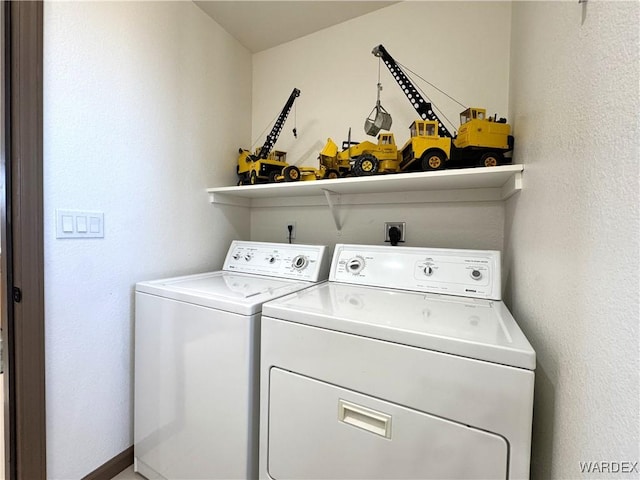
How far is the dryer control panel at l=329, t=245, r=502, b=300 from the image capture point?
1.16 meters

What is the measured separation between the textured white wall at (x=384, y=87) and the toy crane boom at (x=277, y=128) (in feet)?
0.29

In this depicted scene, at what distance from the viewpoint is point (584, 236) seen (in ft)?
1.73

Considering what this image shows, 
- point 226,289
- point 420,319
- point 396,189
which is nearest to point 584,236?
point 420,319

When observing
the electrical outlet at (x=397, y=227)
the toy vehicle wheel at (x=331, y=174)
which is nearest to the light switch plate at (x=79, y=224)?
the toy vehicle wheel at (x=331, y=174)

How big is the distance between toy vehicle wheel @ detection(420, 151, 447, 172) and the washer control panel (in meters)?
0.65

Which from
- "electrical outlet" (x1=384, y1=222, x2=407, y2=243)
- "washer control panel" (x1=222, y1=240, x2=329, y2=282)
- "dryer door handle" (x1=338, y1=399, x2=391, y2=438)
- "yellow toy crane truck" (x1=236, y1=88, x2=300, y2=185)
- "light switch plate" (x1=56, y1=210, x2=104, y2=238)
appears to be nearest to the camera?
"dryer door handle" (x1=338, y1=399, x2=391, y2=438)

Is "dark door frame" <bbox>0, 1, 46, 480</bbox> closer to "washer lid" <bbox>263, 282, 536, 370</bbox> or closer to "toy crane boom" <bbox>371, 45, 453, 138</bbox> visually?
"washer lid" <bbox>263, 282, 536, 370</bbox>

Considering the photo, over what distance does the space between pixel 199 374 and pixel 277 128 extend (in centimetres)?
154

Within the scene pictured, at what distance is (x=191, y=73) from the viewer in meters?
1.63

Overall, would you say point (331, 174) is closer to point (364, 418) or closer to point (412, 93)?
point (412, 93)

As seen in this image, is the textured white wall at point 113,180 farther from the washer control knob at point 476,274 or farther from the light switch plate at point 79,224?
the washer control knob at point 476,274

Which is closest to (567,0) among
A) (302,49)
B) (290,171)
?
(290,171)

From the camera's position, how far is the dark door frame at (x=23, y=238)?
3.26ft

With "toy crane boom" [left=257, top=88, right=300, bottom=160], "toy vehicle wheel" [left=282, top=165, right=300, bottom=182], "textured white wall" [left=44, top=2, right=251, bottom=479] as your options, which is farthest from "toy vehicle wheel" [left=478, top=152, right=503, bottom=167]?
"textured white wall" [left=44, top=2, right=251, bottom=479]
